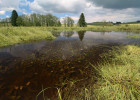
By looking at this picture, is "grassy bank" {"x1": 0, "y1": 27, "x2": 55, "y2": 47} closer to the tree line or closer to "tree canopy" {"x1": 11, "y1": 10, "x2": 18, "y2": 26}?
the tree line

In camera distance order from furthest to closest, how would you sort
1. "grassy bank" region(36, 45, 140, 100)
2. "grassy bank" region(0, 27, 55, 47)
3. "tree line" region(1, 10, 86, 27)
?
"tree line" region(1, 10, 86, 27) < "grassy bank" region(0, 27, 55, 47) < "grassy bank" region(36, 45, 140, 100)

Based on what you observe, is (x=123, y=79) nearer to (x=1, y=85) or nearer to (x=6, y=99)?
(x=6, y=99)

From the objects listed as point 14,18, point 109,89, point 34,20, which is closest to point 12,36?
point 109,89

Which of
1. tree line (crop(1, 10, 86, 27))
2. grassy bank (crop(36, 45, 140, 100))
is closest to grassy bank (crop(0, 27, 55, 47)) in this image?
grassy bank (crop(36, 45, 140, 100))

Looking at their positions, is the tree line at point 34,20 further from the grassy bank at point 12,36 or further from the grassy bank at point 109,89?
the grassy bank at point 109,89

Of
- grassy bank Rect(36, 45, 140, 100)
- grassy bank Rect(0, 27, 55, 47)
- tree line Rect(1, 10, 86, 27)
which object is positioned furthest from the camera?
tree line Rect(1, 10, 86, 27)

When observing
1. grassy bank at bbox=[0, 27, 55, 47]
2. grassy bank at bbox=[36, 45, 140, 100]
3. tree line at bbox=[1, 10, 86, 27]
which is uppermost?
tree line at bbox=[1, 10, 86, 27]

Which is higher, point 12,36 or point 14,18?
point 14,18

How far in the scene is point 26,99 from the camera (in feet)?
7.19

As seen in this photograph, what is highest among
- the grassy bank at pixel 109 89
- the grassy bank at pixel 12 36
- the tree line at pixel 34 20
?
the tree line at pixel 34 20

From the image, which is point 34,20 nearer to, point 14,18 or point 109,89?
point 14,18

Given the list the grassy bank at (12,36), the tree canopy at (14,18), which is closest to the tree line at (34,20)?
the tree canopy at (14,18)

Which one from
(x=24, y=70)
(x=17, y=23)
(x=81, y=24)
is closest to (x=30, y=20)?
(x=17, y=23)

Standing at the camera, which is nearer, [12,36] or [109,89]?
[109,89]
